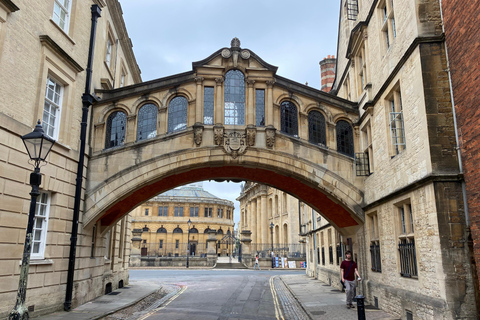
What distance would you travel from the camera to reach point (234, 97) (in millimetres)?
15531

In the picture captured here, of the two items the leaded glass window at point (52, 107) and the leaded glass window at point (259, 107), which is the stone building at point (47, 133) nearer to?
the leaded glass window at point (52, 107)

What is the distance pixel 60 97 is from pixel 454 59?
1134 centimetres

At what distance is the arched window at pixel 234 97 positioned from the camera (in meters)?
15.3

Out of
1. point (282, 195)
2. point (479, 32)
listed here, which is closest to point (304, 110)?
point (479, 32)

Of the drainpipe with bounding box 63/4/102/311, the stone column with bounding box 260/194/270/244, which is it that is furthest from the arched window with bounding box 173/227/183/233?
the drainpipe with bounding box 63/4/102/311

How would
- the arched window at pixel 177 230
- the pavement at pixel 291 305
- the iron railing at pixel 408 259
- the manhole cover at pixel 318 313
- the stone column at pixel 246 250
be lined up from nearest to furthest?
1. the iron railing at pixel 408 259
2. the pavement at pixel 291 305
3. the manhole cover at pixel 318 313
4. the stone column at pixel 246 250
5. the arched window at pixel 177 230

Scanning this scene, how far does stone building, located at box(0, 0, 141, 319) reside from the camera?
384 inches

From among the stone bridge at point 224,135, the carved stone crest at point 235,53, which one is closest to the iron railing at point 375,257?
the stone bridge at point 224,135

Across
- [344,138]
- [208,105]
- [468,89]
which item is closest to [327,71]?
[344,138]

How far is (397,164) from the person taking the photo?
36.2 ft

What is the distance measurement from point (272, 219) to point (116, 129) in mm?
42624

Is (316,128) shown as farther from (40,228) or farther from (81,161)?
(40,228)

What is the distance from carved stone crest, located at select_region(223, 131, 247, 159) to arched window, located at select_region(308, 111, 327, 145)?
264 cm

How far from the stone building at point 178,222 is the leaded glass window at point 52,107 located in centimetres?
5710
